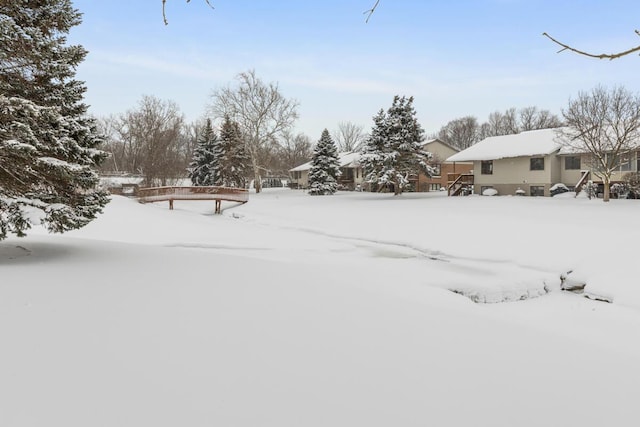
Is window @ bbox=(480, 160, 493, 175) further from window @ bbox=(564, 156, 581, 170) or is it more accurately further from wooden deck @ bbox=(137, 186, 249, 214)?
wooden deck @ bbox=(137, 186, 249, 214)

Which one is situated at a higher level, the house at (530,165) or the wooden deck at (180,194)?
the house at (530,165)

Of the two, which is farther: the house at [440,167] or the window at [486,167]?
the house at [440,167]

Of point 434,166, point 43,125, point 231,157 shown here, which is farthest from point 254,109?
point 43,125

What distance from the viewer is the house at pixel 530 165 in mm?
29875

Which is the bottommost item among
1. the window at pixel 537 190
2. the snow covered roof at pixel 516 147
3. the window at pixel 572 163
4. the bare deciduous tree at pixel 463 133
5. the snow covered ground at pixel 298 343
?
the snow covered ground at pixel 298 343

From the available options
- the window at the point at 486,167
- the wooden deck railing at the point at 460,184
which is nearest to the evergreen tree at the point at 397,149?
the wooden deck railing at the point at 460,184

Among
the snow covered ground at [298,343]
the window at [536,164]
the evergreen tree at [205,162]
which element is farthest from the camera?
the evergreen tree at [205,162]

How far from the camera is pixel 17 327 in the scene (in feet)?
15.8

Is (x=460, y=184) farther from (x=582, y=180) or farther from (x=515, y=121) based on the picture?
(x=515, y=121)

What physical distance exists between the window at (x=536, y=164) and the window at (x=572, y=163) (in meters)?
1.62

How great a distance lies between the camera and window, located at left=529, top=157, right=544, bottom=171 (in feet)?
103

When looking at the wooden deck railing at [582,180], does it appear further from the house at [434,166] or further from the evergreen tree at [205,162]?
the evergreen tree at [205,162]

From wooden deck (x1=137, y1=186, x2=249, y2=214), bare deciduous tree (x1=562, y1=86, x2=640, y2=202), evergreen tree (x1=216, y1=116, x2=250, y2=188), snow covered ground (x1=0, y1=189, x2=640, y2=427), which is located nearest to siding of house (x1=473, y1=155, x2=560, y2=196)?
bare deciduous tree (x1=562, y1=86, x2=640, y2=202)

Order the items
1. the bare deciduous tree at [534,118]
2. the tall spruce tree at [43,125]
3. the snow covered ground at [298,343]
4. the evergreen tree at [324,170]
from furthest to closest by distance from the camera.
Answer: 1. the bare deciduous tree at [534,118]
2. the evergreen tree at [324,170]
3. the tall spruce tree at [43,125]
4. the snow covered ground at [298,343]
